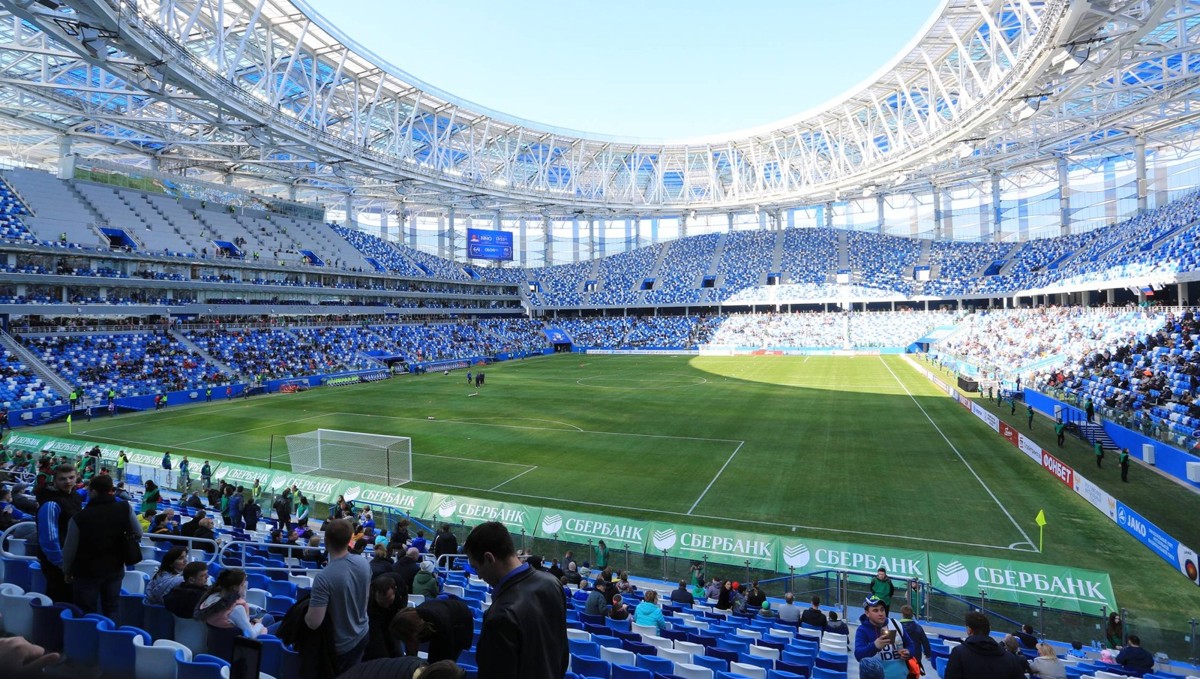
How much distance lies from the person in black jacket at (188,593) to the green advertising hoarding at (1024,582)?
513 inches

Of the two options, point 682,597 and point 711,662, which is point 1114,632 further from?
point 711,662

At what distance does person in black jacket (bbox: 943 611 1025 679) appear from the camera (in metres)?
4.46

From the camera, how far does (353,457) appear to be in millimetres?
23312

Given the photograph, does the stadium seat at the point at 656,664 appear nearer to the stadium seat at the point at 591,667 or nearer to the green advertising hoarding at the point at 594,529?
the stadium seat at the point at 591,667

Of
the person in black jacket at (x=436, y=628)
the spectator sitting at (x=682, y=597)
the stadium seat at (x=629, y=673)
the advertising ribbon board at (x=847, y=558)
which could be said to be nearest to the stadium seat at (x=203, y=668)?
the person in black jacket at (x=436, y=628)

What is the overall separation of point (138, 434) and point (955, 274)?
268 feet

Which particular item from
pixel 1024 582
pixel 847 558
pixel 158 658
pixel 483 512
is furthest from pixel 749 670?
pixel 483 512

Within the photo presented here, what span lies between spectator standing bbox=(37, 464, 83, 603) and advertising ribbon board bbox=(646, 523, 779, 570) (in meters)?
11.2

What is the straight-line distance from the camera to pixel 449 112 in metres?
65.1

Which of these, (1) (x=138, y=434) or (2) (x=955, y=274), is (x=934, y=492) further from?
→ (2) (x=955, y=274)

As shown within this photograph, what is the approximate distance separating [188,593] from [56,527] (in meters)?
1.87

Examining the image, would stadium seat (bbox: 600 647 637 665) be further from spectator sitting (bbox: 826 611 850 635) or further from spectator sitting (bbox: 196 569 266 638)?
spectator sitting (bbox: 826 611 850 635)

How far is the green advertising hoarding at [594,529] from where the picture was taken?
49.3 ft

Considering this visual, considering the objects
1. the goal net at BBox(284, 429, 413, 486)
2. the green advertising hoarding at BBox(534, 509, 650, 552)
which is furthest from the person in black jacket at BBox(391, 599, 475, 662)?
the goal net at BBox(284, 429, 413, 486)
